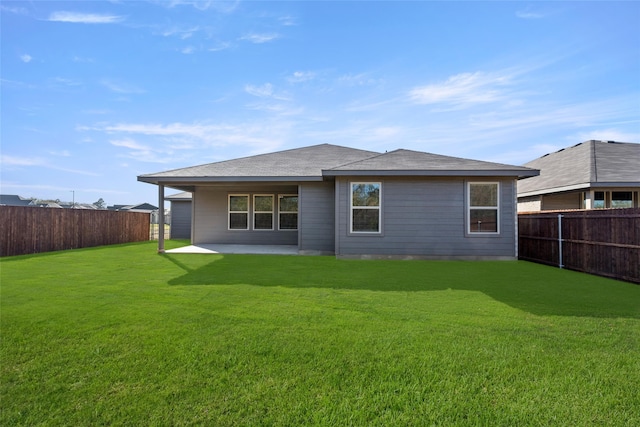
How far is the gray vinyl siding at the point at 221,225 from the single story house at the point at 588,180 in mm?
11285

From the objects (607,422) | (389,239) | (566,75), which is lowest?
(607,422)

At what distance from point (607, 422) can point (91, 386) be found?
11.6 ft

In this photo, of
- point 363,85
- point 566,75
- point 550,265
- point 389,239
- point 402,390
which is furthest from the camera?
point 363,85

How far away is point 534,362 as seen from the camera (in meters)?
2.71

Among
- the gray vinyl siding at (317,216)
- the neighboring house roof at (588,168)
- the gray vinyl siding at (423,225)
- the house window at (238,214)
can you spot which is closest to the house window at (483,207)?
the gray vinyl siding at (423,225)

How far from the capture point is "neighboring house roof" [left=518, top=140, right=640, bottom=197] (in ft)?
37.5

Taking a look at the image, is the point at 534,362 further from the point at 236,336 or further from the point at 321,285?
the point at 321,285

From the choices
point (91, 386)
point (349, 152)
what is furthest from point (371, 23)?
point (91, 386)

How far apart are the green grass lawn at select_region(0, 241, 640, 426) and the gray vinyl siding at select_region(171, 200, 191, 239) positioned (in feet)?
41.2

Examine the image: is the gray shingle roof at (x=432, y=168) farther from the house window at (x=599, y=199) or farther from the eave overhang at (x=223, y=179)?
the house window at (x=599, y=199)

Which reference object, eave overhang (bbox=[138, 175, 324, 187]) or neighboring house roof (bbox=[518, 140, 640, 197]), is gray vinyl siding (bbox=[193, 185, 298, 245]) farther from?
neighboring house roof (bbox=[518, 140, 640, 197])

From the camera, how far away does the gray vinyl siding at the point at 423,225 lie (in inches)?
359

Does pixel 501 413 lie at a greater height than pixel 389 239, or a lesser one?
lesser

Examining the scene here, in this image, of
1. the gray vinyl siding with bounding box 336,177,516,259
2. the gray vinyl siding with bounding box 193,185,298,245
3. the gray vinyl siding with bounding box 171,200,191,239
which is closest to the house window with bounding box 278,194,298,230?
the gray vinyl siding with bounding box 193,185,298,245
